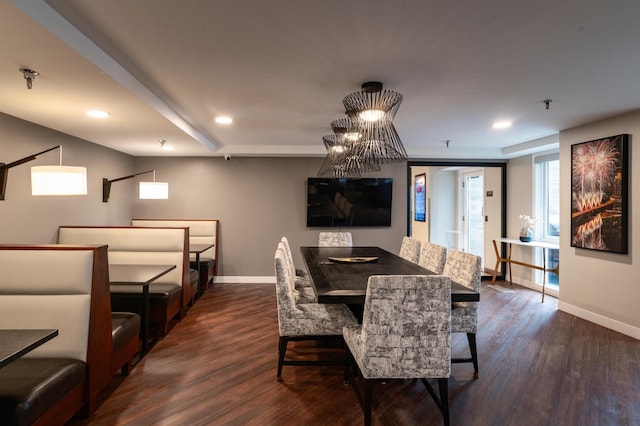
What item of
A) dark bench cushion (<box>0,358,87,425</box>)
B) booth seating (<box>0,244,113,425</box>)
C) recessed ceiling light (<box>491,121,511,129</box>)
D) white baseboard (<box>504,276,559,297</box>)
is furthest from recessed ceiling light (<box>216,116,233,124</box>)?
white baseboard (<box>504,276,559,297</box>)

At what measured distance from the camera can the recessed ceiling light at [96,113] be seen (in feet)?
10.3

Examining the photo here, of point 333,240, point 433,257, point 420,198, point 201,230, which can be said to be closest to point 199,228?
point 201,230

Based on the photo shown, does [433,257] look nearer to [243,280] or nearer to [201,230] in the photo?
[243,280]

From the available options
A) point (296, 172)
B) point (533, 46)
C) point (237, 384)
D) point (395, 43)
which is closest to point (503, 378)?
point (237, 384)

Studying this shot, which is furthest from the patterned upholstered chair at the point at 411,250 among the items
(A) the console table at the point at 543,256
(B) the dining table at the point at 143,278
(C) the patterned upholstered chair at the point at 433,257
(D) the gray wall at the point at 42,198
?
(D) the gray wall at the point at 42,198

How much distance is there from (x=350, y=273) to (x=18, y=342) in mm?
2057

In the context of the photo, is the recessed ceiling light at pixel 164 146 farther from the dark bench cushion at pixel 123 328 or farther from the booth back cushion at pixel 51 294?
the booth back cushion at pixel 51 294

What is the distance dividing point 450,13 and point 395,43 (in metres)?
0.39

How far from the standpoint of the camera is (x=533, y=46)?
219cm

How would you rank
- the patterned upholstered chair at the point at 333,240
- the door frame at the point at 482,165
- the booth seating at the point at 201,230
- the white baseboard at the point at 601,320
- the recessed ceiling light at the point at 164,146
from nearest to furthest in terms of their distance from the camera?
1. the white baseboard at the point at 601,320
2. the recessed ceiling light at the point at 164,146
3. the patterned upholstered chair at the point at 333,240
4. the booth seating at the point at 201,230
5. the door frame at the point at 482,165

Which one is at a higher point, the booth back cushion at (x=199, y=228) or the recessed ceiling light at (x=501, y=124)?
the recessed ceiling light at (x=501, y=124)

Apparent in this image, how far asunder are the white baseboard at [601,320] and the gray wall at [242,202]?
364cm

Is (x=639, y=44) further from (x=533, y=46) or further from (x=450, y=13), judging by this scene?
(x=450, y=13)

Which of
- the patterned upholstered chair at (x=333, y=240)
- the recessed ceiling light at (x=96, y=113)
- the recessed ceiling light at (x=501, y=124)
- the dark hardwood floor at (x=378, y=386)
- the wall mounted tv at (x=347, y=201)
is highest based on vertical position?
the recessed ceiling light at (x=501, y=124)
